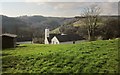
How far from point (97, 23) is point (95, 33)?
2051 mm

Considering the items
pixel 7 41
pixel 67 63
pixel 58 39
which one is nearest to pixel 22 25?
pixel 58 39

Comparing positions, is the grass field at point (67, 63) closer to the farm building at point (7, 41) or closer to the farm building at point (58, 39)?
the farm building at point (7, 41)

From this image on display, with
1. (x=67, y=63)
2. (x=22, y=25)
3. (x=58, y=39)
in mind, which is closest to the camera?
(x=67, y=63)

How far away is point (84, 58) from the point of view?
12.7 metres

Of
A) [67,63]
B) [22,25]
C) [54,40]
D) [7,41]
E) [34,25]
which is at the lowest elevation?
[67,63]

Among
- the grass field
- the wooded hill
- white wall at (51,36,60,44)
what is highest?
the wooded hill

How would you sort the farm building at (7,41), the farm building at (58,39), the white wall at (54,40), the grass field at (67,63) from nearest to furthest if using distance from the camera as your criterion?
the grass field at (67,63) < the farm building at (7,41) < the farm building at (58,39) < the white wall at (54,40)

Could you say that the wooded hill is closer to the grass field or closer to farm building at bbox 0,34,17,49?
farm building at bbox 0,34,17,49

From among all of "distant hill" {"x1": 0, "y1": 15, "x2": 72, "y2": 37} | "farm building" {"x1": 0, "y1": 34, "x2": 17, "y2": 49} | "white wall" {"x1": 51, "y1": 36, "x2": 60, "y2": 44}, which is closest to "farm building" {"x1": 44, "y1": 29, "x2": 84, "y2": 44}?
"white wall" {"x1": 51, "y1": 36, "x2": 60, "y2": 44}

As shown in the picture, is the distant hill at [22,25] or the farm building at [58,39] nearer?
the distant hill at [22,25]

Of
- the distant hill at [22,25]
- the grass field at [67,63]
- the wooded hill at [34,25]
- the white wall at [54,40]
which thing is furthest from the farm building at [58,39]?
the grass field at [67,63]

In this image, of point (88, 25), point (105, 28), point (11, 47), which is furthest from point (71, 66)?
point (105, 28)

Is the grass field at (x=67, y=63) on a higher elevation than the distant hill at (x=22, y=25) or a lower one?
lower

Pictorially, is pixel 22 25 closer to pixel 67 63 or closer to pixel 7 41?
pixel 7 41
